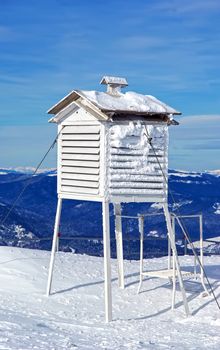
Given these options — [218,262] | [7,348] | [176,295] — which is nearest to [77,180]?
[176,295]

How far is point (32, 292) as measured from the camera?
14.8 m

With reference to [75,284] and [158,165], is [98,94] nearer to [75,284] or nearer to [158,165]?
[158,165]

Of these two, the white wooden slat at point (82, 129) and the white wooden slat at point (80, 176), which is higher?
the white wooden slat at point (82, 129)

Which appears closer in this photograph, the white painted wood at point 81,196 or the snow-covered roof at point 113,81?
the white painted wood at point 81,196

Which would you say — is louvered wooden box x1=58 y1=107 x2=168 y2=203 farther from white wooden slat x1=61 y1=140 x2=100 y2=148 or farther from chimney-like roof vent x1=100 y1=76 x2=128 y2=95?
chimney-like roof vent x1=100 y1=76 x2=128 y2=95

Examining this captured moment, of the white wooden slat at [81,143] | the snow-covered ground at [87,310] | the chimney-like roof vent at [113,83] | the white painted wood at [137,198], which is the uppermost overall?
the chimney-like roof vent at [113,83]

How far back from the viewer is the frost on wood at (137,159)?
44.4 feet

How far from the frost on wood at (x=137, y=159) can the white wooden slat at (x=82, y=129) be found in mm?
311

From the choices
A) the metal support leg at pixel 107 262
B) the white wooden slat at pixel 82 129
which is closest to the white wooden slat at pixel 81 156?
the white wooden slat at pixel 82 129

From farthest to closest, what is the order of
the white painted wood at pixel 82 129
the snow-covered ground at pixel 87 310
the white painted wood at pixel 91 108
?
the white painted wood at pixel 82 129 → the white painted wood at pixel 91 108 → the snow-covered ground at pixel 87 310

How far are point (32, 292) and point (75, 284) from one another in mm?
1345

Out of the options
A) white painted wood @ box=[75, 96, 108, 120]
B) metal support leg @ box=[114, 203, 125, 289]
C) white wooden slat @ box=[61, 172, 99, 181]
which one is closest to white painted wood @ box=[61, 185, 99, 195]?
white wooden slat @ box=[61, 172, 99, 181]

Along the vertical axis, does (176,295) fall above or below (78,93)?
below

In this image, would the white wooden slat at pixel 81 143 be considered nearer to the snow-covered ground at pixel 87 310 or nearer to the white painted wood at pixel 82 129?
the white painted wood at pixel 82 129
